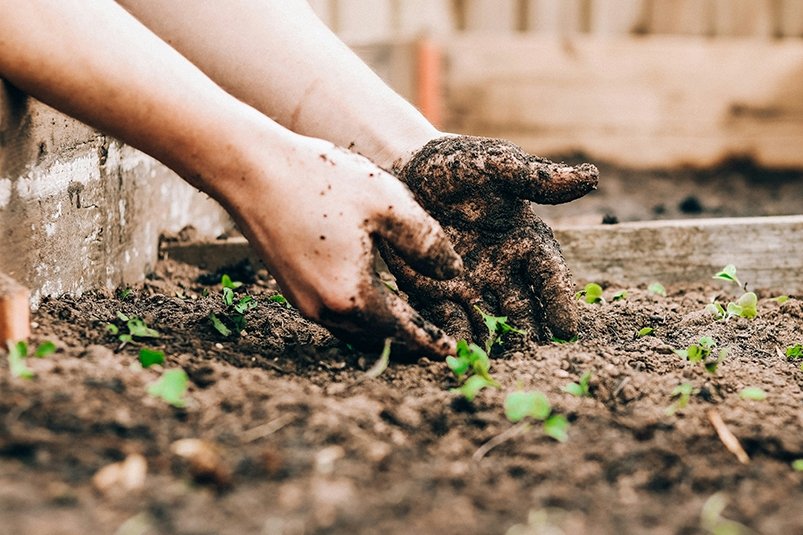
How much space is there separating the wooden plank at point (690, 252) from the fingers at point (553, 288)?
29.3 inches

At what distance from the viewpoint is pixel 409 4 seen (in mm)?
5102

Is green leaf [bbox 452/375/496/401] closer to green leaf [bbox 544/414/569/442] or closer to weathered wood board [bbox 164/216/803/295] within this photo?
green leaf [bbox 544/414/569/442]

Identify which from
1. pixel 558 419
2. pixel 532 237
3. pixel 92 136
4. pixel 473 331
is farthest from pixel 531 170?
pixel 92 136

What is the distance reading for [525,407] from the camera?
1.27 metres

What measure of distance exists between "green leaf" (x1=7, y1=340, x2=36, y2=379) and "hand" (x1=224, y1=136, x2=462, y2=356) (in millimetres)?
453

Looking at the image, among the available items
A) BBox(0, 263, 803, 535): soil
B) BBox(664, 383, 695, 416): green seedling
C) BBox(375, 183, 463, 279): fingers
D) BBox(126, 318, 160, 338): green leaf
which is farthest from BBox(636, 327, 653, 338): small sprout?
BBox(126, 318, 160, 338): green leaf

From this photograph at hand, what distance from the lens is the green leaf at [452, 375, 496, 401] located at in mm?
1357

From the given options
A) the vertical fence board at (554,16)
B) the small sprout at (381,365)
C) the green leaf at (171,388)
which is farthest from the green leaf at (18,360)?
the vertical fence board at (554,16)

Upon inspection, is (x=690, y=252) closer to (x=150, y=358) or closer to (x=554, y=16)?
(x=150, y=358)

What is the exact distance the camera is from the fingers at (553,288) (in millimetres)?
1791

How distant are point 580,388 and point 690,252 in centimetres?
125

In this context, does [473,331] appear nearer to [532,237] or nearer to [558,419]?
[532,237]

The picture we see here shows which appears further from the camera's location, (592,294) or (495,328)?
(592,294)

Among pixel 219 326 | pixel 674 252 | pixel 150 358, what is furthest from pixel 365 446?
pixel 674 252
